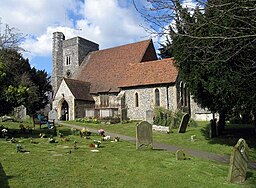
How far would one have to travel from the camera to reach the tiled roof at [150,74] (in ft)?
96.4

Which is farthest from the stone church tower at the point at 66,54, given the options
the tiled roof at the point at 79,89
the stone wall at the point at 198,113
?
the stone wall at the point at 198,113

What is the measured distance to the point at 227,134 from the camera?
738 inches

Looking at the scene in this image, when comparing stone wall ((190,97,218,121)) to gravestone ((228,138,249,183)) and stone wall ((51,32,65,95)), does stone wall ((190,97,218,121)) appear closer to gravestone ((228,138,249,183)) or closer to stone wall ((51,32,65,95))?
gravestone ((228,138,249,183))

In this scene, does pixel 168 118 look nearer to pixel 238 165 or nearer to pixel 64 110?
pixel 238 165

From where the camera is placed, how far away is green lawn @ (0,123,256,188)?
7.29 m

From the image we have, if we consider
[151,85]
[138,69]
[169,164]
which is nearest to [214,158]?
[169,164]

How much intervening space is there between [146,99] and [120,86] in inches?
144

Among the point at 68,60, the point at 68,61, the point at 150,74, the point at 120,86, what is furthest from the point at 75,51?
the point at 150,74

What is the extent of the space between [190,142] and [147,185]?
910 centimetres

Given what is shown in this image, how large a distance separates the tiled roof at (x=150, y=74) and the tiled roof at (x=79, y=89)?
4.93 m

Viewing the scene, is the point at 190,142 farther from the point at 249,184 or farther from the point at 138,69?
the point at 138,69

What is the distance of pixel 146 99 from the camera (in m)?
30.6

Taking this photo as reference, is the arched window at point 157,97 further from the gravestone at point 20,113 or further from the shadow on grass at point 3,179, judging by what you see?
the shadow on grass at point 3,179

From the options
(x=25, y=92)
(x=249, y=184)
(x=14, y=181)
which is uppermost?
(x=25, y=92)
